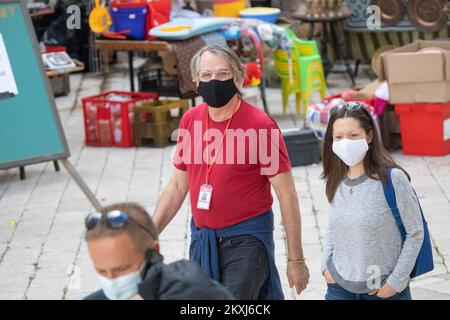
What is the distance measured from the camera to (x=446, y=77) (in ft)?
31.6

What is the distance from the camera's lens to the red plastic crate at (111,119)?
10898mm

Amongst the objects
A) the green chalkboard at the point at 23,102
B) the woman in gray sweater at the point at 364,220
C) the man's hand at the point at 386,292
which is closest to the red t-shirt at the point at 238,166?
the woman in gray sweater at the point at 364,220

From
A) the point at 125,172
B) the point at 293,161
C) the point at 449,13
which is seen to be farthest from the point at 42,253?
the point at 449,13

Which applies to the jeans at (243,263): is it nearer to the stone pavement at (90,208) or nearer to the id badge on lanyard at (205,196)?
the id badge on lanyard at (205,196)

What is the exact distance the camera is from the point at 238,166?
4.52 m

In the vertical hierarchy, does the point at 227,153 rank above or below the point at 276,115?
above

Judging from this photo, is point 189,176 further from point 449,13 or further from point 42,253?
point 449,13

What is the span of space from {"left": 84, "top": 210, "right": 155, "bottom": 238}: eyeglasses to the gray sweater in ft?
5.19

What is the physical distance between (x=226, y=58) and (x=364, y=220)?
0.94 m

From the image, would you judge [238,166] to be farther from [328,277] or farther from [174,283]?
[174,283]

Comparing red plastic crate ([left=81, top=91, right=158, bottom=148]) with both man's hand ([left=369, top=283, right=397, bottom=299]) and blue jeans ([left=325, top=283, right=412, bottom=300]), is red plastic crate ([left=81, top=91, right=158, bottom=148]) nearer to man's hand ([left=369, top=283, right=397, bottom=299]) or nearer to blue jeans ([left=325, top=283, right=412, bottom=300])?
blue jeans ([left=325, top=283, right=412, bottom=300])

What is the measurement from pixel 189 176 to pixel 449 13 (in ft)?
29.1

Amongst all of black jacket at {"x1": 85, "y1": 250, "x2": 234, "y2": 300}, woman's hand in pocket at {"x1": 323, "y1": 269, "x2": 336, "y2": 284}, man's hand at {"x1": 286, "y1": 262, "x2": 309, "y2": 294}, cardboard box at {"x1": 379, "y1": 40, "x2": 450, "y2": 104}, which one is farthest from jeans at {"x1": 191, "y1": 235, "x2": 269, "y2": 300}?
cardboard box at {"x1": 379, "y1": 40, "x2": 450, "y2": 104}

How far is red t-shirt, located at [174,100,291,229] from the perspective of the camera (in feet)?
14.7
